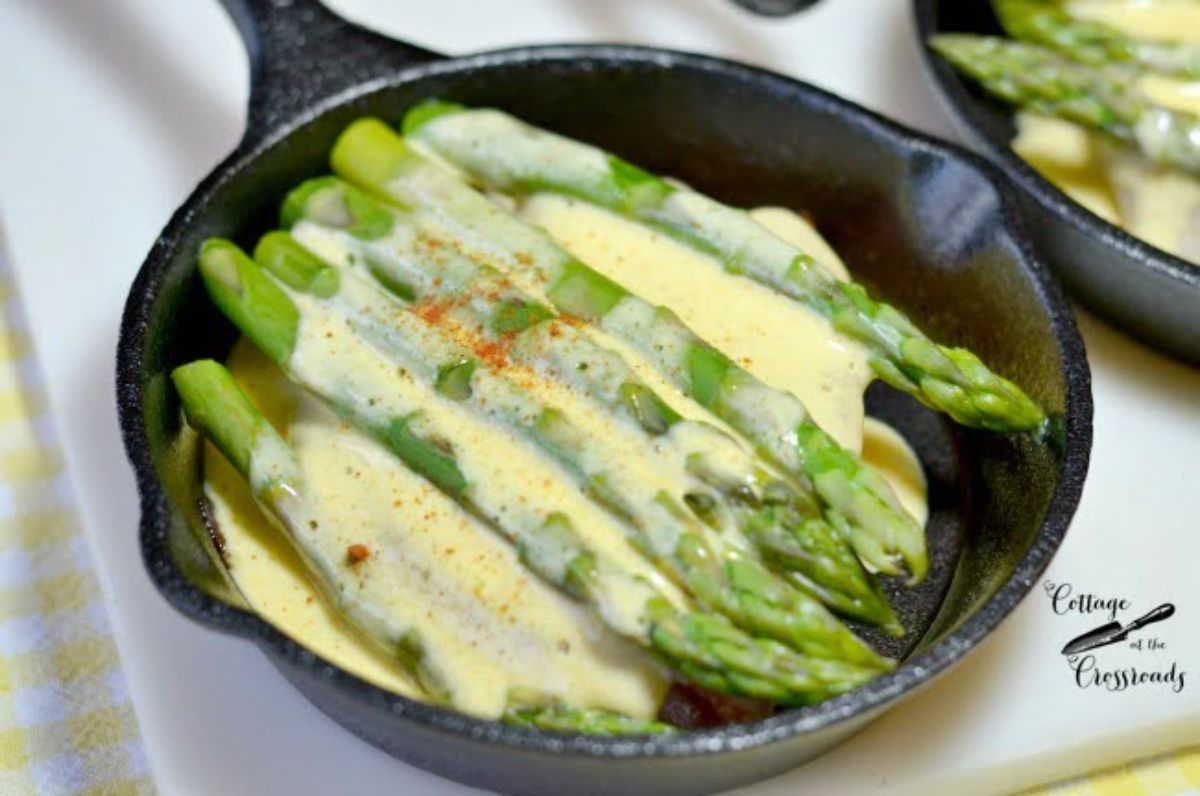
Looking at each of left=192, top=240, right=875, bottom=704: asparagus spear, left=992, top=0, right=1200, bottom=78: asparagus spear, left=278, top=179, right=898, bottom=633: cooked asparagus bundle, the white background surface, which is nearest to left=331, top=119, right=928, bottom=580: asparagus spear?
left=278, top=179, right=898, bottom=633: cooked asparagus bundle

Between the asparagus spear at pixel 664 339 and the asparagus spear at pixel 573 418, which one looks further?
the asparagus spear at pixel 664 339

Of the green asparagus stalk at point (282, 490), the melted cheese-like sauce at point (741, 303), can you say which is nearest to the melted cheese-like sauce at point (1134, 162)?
the melted cheese-like sauce at point (741, 303)

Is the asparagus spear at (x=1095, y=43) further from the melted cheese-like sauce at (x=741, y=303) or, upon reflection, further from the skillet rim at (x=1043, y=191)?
the melted cheese-like sauce at (x=741, y=303)

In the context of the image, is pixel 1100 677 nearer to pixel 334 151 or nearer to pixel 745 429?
pixel 745 429

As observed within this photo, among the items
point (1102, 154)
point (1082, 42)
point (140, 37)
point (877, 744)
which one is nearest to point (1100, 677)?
point (877, 744)

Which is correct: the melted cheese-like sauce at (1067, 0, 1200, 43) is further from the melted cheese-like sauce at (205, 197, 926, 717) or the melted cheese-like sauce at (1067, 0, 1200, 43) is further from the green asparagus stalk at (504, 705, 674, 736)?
the green asparagus stalk at (504, 705, 674, 736)
